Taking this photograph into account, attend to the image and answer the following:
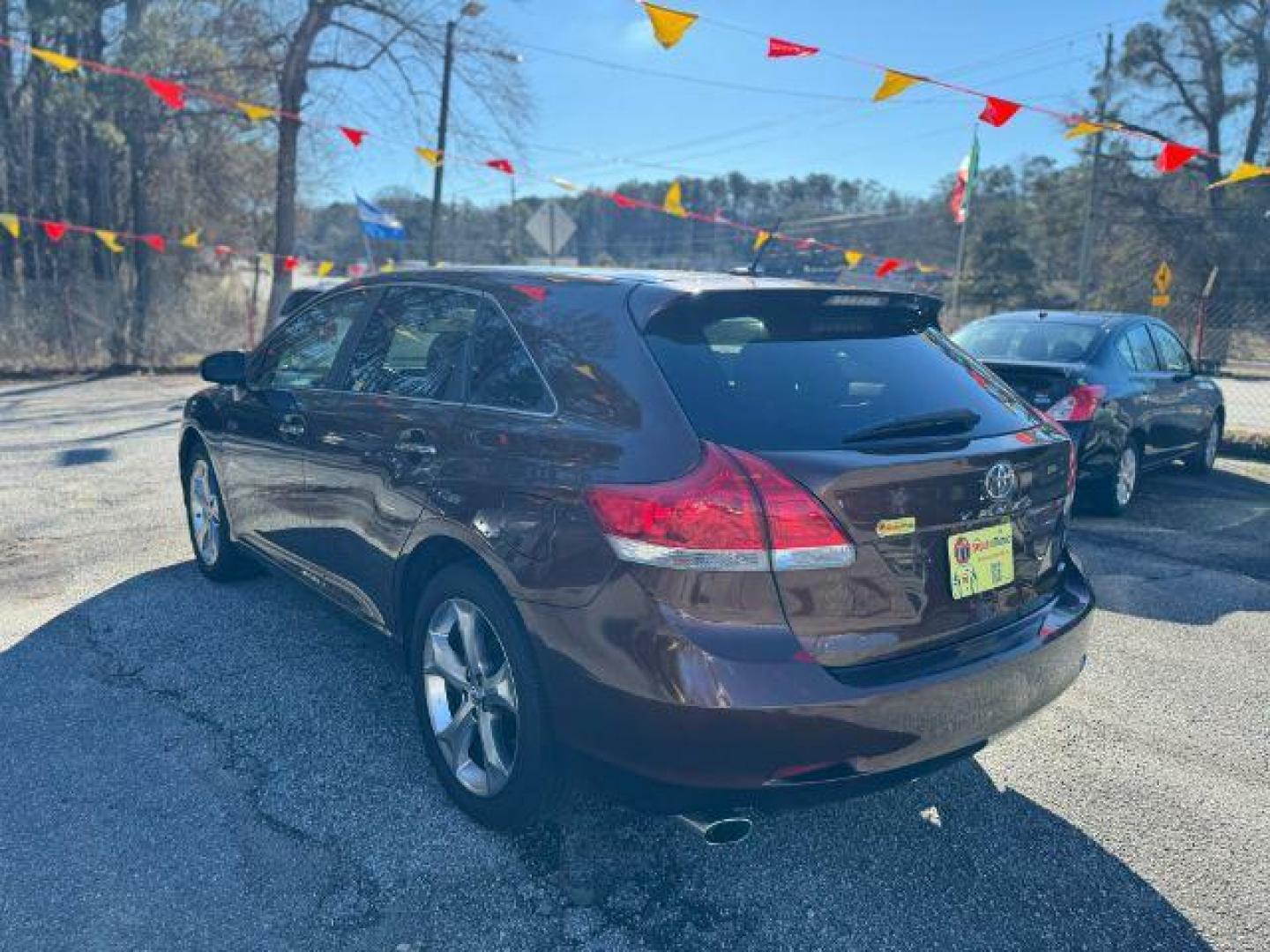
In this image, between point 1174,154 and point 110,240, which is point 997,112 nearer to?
point 1174,154

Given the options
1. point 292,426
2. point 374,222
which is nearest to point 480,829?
point 292,426

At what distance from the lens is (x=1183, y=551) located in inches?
247

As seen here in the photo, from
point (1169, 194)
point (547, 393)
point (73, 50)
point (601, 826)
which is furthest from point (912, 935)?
point (1169, 194)

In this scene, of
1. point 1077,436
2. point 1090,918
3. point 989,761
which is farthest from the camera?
point 1077,436

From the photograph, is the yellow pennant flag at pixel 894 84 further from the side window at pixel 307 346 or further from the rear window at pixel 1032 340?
the side window at pixel 307 346

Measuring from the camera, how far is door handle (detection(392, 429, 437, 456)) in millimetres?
3002

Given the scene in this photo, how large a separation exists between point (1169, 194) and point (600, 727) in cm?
3940

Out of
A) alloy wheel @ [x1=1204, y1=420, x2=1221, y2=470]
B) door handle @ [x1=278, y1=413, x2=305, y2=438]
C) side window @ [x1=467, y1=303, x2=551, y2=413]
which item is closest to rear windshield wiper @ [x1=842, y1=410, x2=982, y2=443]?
side window @ [x1=467, y1=303, x2=551, y2=413]

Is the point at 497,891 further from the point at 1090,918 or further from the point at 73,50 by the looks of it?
the point at 73,50

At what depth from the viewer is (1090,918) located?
2.50 meters

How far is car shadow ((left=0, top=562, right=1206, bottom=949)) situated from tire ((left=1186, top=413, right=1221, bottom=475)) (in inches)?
281

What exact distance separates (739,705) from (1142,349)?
6.87m

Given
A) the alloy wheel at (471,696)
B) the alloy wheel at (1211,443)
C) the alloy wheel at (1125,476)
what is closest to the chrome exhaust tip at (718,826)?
the alloy wheel at (471,696)

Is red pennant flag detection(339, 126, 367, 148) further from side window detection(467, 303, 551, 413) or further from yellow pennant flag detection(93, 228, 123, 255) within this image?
side window detection(467, 303, 551, 413)
